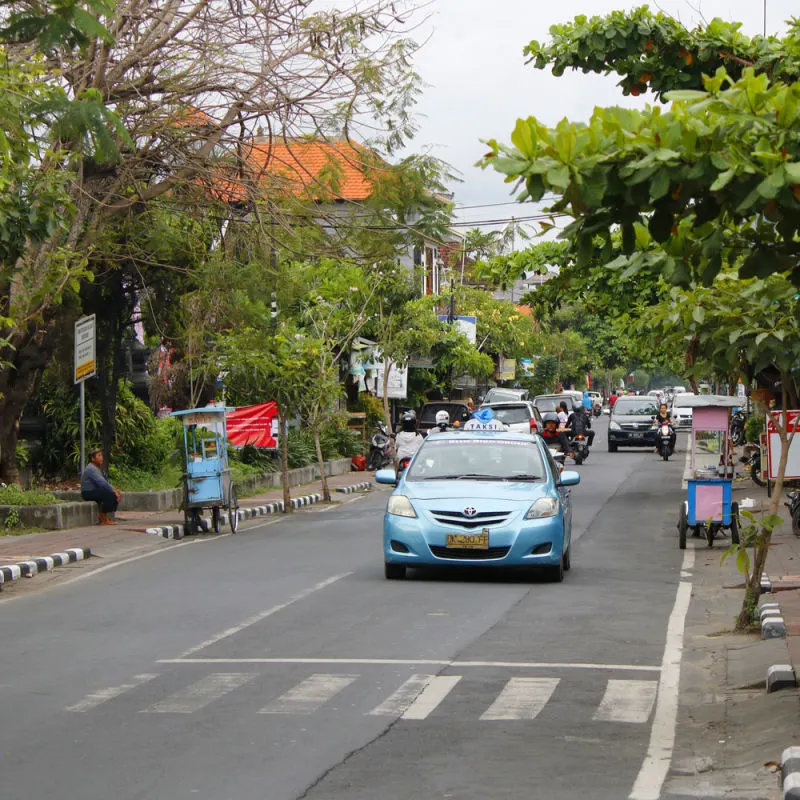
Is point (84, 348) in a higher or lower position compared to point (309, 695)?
higher

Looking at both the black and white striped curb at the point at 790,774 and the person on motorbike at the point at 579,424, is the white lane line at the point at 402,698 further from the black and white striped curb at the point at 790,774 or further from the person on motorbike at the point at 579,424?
the person on motorbike at the point at 579,424

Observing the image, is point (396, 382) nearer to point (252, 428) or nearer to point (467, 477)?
point (252, 428)

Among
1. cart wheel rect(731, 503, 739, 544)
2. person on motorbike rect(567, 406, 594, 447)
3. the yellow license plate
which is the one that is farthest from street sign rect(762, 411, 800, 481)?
person on motorbike rect(567, 406, 594, 447)

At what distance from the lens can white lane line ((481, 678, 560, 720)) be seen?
27.7 ft

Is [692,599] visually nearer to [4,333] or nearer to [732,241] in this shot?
[732,241]

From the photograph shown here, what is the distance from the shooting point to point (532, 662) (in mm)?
10234

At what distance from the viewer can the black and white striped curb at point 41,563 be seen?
52.1 feet

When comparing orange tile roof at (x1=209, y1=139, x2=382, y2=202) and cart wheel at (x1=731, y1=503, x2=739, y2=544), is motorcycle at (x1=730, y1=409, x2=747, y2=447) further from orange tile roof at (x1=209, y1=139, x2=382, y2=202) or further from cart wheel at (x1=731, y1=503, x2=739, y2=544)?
cart wheel at (x1=731, y1=503, x2=739, y2=544)

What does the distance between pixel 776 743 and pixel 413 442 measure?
18.9 meters

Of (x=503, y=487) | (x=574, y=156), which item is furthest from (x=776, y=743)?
(x=503, y=487)

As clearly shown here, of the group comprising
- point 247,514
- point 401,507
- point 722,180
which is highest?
point 722,180

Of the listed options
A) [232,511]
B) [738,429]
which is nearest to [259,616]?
[232,511]

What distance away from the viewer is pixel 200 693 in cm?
908

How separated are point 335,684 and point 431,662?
1081 mm
